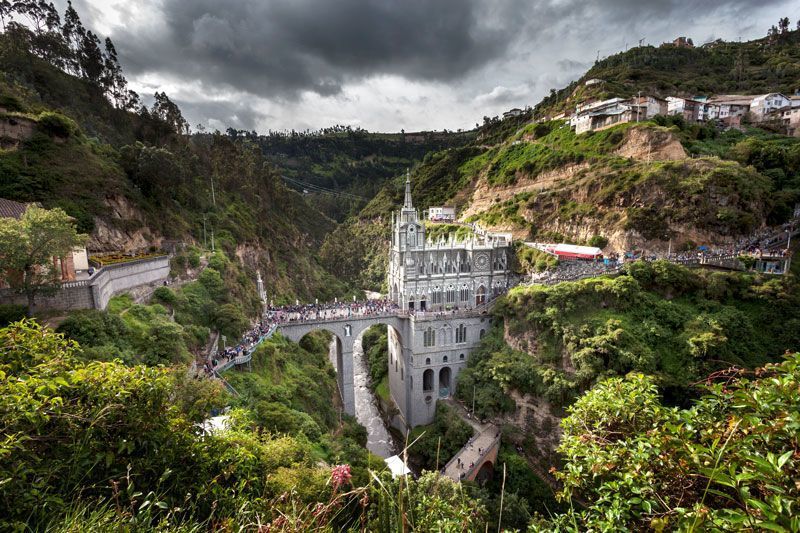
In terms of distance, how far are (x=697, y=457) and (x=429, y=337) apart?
120ft

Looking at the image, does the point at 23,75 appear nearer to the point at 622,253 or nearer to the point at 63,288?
the point at 63,288

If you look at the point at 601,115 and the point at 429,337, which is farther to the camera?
the point at 601,115

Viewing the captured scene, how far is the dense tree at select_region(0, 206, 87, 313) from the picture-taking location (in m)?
17.5

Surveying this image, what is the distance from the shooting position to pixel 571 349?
32812 millimetres

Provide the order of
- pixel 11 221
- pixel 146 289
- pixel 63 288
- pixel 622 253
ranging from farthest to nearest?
pixel 622 253 → pixel 146 289 → pixel 63 288 → pixel 11 221

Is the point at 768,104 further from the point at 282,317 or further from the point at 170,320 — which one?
the point at 170,320

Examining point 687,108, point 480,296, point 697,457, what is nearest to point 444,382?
point 480,296

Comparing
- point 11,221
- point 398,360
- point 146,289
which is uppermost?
point 11,221

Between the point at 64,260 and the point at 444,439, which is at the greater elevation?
the point at 64,260

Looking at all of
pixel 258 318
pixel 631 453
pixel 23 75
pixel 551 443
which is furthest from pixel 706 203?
pixel 23 75

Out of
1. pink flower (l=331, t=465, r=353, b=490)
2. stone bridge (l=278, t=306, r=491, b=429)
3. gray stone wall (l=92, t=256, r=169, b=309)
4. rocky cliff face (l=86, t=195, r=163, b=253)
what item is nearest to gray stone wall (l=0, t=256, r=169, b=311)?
gray stone wall (l=92, t=256, r=169, b=309)

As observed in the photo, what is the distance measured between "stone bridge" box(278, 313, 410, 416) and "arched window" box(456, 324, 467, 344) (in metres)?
6.06

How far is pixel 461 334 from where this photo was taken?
42.7m

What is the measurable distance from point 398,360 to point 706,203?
128 feet
